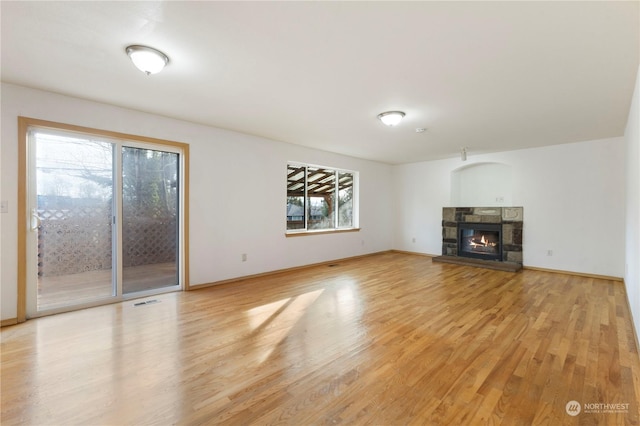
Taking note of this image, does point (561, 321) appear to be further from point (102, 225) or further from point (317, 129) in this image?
point (102, 225)

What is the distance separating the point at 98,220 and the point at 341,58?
354 centimetres

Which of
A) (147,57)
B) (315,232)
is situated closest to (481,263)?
(315,232)

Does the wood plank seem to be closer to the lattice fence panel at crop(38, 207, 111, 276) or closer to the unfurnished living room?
the unfurnished living room

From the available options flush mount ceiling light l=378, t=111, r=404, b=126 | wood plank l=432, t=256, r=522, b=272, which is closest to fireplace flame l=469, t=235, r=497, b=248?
wood plank l=432, t=256, r=522, b=272

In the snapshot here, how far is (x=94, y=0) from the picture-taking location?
5.77 ft

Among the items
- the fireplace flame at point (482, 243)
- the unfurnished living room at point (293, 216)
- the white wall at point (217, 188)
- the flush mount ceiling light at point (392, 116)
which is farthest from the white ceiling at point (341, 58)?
the fireplace flame at point (482, 243)

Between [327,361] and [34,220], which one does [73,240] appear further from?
[327,361]

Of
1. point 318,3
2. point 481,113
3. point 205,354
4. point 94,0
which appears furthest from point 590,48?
point 205,354

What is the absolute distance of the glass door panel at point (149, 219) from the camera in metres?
3.85

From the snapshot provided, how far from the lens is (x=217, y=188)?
4566 mm

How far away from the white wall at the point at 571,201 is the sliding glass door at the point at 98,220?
255 inches

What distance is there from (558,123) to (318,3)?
4289mm

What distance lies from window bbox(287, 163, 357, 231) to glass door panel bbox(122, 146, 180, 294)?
2.20 metres

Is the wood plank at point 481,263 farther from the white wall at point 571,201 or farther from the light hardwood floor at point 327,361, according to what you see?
the light hardwood floor at point 327,361
